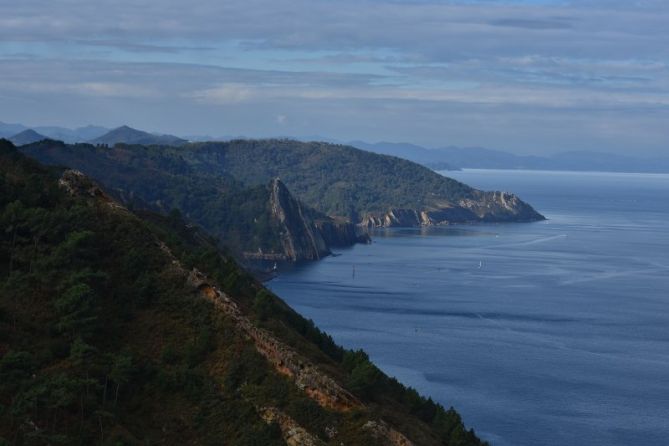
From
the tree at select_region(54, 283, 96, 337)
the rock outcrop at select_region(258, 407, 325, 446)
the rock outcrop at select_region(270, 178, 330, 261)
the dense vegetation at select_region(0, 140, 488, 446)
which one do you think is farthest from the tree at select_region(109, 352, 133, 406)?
the rock outcrop at select_region(270, 178, 330, 261)

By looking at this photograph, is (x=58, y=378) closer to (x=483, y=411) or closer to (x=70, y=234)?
(x=70, y=234)

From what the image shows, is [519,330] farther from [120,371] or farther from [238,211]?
[238,211]

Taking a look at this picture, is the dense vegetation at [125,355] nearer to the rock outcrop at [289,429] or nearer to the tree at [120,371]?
the tree at [120,371]

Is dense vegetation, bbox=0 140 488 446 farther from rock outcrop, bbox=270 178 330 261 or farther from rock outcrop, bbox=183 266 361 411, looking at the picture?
rock outcrop, bbox=270 178 330 261

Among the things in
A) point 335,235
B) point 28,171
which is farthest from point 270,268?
point 28,171

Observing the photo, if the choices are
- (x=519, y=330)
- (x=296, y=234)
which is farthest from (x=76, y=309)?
(x=296, y=234)
